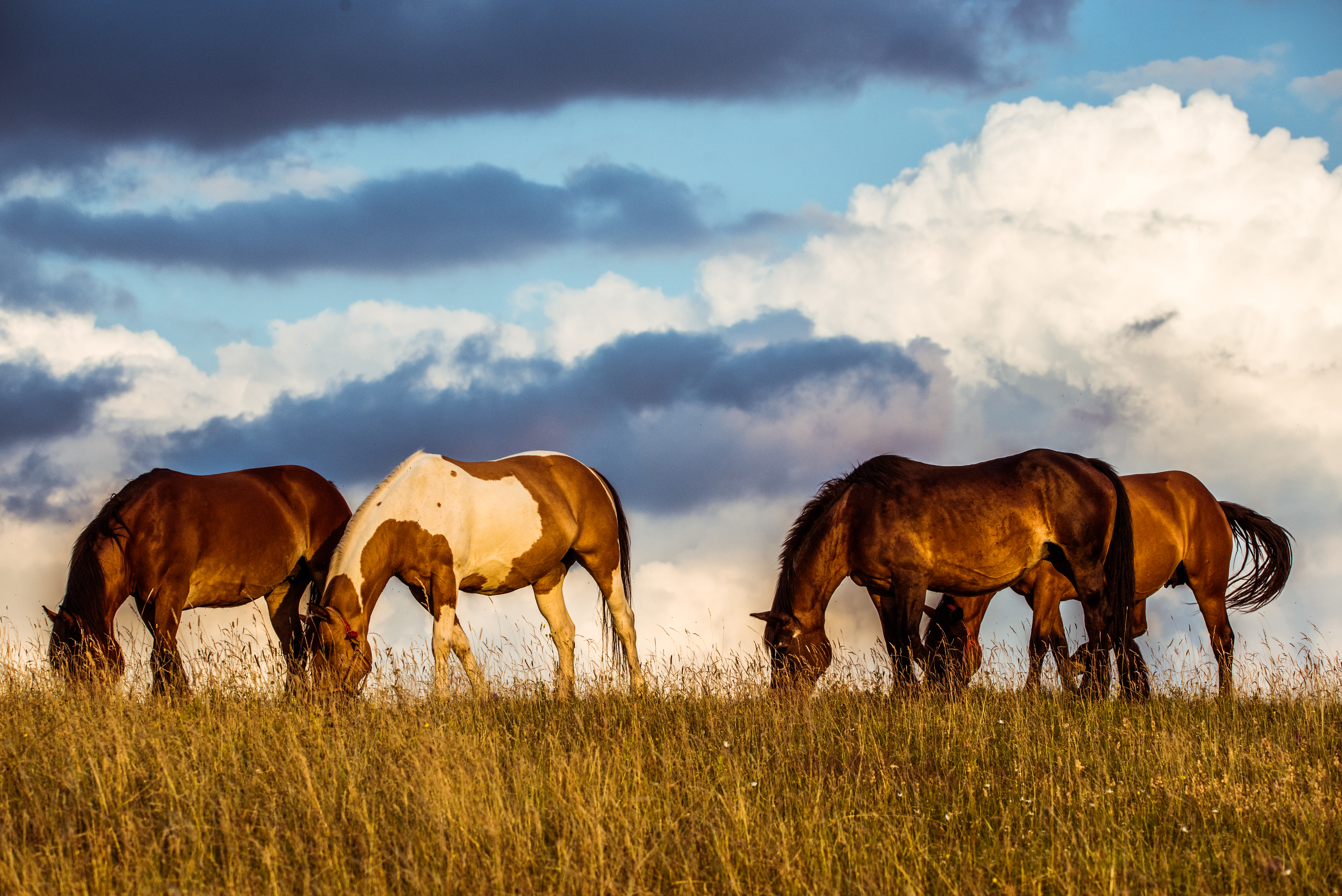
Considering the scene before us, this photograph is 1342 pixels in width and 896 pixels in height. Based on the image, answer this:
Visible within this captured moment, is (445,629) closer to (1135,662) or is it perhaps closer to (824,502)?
(824,502)

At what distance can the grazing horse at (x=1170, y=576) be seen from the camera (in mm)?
11594

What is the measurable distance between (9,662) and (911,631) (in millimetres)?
8064

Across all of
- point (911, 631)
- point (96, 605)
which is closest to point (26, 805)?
point (96, 605)

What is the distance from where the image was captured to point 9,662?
29.7ft

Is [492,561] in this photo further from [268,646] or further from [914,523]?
[914,523]

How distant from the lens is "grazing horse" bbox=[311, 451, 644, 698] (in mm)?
9297

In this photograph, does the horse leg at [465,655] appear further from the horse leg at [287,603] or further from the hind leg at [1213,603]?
the hind leg at [1213,603]

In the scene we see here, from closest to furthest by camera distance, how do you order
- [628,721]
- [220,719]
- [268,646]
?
[220,719]
[628,721]
[268,646]

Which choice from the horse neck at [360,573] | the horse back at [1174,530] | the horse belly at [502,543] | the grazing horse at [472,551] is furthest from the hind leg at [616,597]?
the horse back at [1174,530]

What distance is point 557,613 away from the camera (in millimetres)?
11875

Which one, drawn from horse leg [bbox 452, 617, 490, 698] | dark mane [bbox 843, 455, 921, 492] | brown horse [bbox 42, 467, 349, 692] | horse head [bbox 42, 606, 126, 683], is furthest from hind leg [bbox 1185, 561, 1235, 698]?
horse head [bbox 42, 606, 126, 683]

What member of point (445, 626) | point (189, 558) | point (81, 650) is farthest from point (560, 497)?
point (81, 650)

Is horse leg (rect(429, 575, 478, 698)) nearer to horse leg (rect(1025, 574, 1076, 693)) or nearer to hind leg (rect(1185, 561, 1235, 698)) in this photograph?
horse leg (rect(1025, 574, 1076, 693))

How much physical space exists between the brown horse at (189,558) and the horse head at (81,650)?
0.04 feet
